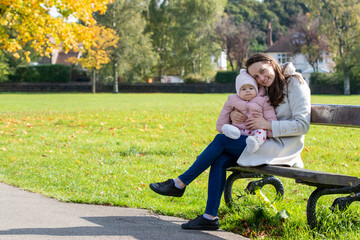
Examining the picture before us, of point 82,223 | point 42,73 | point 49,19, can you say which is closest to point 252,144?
point 82,223

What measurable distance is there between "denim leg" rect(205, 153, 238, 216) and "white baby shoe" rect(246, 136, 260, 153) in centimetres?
24

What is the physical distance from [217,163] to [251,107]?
23.8 inches

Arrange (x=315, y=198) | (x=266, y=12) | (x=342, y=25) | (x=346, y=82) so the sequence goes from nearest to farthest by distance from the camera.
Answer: (x=315, y=198) → (x=346, y=82) → (x=342, y=25) → (x=266, y=12)

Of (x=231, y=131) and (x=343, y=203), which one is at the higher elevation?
Answer: (x=231, y=131)

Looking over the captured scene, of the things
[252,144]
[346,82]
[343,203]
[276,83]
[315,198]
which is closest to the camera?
[315,198]

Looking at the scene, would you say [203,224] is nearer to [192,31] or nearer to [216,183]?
[216,183]

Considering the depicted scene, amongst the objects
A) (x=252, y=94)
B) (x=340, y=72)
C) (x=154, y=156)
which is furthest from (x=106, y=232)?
(x=340, y=72)

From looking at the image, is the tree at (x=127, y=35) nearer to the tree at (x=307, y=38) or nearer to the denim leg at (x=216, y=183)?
the tree at (x=307, y=38)

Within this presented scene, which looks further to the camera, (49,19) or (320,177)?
(49,19)

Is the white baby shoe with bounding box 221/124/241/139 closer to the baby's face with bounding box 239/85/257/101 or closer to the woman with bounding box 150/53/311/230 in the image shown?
the woman with bounding box 150/53/311/230

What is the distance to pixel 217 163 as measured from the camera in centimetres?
411

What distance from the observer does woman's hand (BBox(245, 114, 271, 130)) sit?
4152 millimetres

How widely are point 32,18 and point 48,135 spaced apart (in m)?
4.69

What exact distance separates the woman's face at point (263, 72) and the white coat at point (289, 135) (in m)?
0.18
